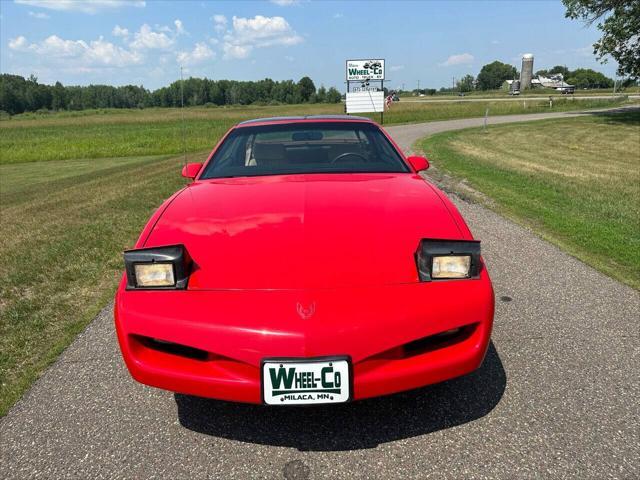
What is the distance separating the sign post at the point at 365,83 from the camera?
30391 mm

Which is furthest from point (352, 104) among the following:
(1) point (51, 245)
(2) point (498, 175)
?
(1) point (51, 245)

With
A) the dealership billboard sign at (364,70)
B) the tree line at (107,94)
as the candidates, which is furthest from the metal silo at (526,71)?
the dealership billboard sign at (364,70)

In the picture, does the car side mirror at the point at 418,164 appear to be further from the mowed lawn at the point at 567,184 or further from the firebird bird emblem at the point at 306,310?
the firebird bird emblem at the point at 306,310

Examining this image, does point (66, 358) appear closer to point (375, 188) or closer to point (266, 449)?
point (266, 449)

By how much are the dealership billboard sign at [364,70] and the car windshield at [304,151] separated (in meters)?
28.4

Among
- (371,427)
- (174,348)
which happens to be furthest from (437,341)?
(174,348)

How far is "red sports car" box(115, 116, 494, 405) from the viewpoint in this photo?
181cm

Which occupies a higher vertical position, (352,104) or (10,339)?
(352,104)

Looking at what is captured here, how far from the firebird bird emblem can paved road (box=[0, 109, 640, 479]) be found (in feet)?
2.21

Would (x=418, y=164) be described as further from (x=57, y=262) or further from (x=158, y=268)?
(x=57, y=262)

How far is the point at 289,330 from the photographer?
1.79m

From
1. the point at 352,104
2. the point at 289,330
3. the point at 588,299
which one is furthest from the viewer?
the point at 352,104

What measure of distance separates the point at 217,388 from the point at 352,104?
30184 millimetres

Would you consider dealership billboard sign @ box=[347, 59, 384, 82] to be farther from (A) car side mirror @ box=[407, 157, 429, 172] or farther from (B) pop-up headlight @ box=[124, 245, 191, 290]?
(B) pop-up headlight @ box=[124, 245, 191, 290]
